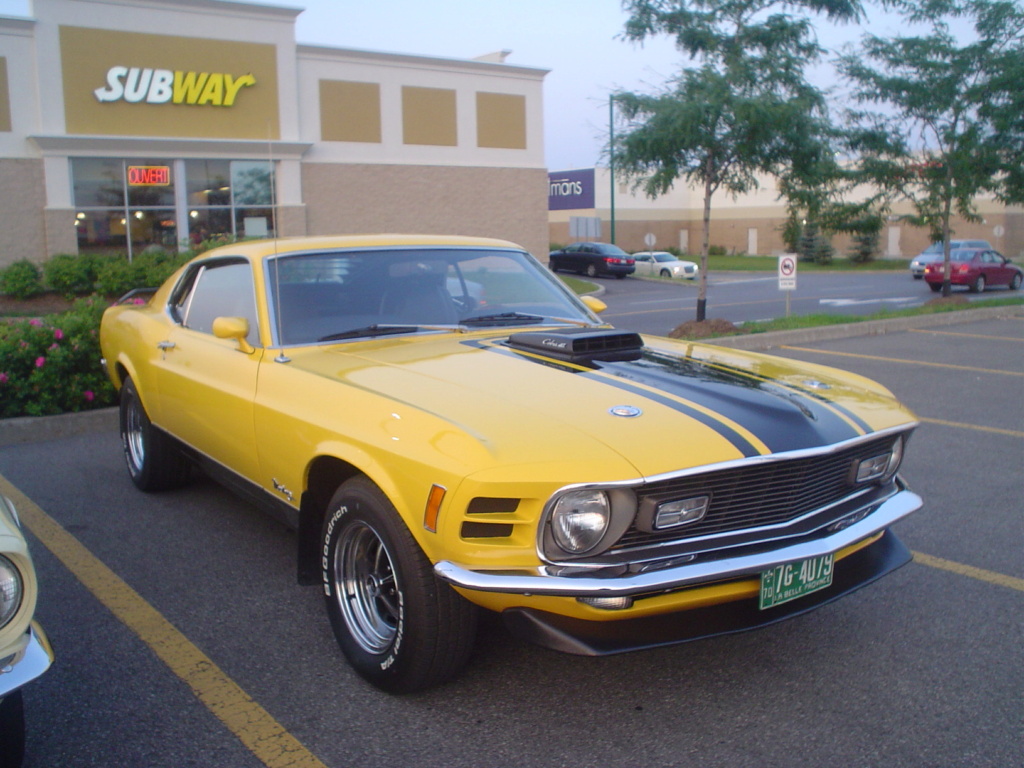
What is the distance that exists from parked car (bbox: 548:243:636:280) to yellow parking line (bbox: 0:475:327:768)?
103 feet

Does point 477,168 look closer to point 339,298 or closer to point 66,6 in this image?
point 66,6

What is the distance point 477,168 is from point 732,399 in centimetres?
2561

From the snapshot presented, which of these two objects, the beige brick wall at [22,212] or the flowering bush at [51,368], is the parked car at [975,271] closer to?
the beige brick wall at [22,212]

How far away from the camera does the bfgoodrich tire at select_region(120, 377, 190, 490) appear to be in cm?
543

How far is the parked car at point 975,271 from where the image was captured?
25656mm

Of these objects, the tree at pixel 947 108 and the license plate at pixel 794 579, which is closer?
the license plate at pixel 794 579

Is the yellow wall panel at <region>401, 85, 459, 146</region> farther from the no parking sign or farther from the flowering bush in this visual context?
the flowering bush

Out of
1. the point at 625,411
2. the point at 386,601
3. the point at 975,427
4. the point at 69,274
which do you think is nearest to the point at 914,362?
the point at 975,427

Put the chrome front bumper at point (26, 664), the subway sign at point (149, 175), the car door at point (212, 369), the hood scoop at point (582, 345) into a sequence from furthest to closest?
the subway sign at point (149, 175) → the car door at point (212, 369) → the hood scoop at point (582, 345) → the chrome front bumper at point (26, 664)

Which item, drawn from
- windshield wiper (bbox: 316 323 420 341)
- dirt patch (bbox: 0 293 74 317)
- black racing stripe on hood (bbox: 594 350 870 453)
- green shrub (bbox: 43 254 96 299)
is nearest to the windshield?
windshield wiper (bbox: 316 323 420 341)

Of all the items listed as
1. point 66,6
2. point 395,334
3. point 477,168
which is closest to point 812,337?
point 395,334

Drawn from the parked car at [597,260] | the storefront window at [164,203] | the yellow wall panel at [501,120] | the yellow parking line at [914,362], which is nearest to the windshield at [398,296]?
the yellow parking line at [914,362]

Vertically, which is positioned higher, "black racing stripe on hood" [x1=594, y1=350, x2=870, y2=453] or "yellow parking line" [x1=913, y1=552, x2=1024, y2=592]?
"black racing stripe on hood" [x1=594, y1=350, x2=870, y2=453]

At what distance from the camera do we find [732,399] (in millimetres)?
3262
